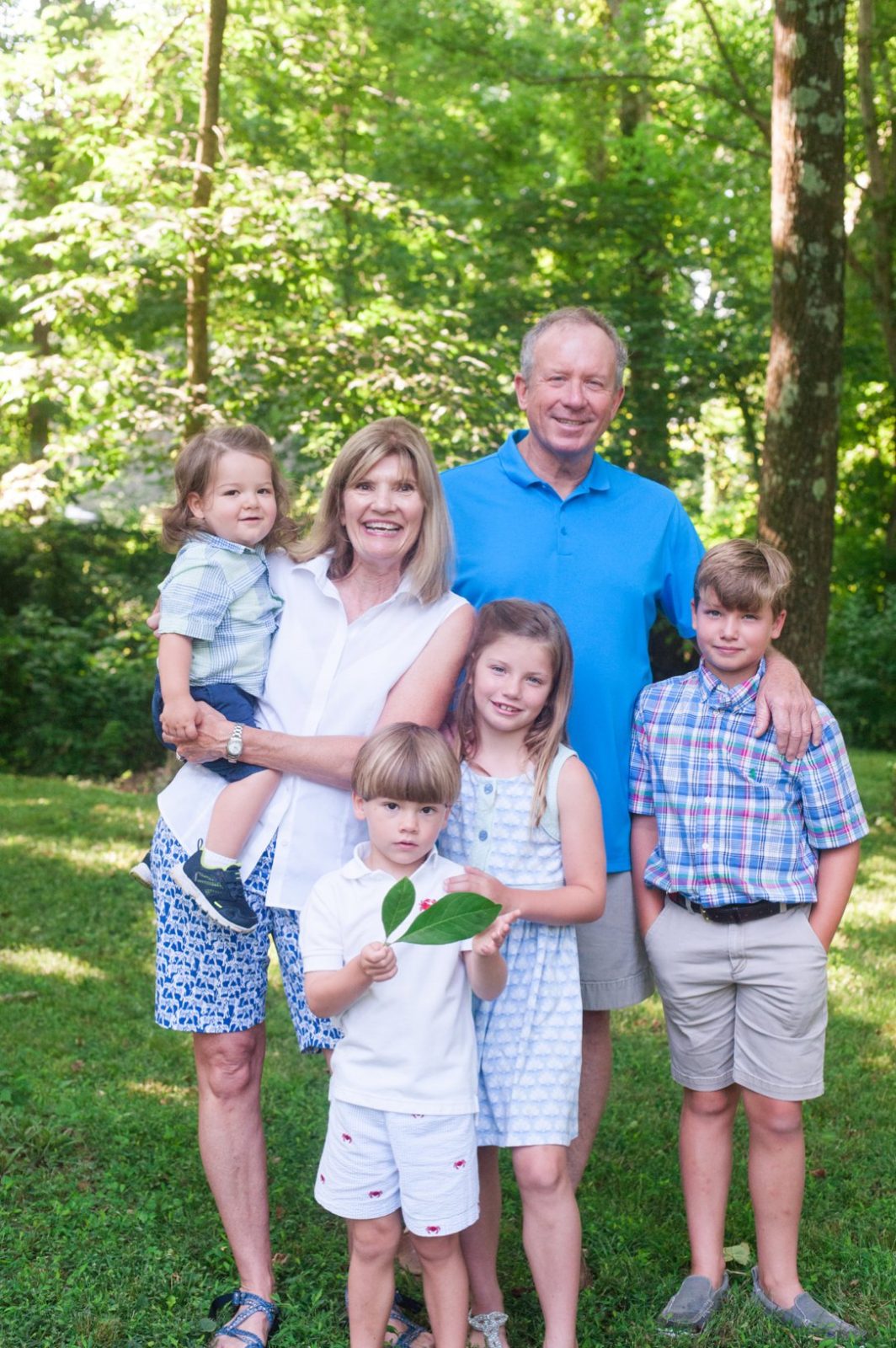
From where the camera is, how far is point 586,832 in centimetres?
261

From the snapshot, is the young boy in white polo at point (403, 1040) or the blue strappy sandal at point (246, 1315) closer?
the young boy in white polo at point (403, 1040)

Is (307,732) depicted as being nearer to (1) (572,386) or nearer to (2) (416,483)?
(2) (416,483)

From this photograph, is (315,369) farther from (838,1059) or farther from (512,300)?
(838,1059)

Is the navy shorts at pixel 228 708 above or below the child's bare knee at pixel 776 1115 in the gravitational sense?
above

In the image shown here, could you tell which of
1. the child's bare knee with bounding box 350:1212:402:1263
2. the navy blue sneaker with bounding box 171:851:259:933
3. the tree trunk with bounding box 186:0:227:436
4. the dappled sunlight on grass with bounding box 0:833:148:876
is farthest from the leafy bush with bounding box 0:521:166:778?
the child's bare knee with bounding box 350:1212:402:1263

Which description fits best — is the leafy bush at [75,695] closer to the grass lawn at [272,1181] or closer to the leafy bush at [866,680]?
the grass lawn at [272,1181]

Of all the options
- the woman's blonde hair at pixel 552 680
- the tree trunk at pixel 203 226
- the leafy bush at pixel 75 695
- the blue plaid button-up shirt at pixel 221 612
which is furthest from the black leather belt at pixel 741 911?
the leafy bush at pixel 75 695

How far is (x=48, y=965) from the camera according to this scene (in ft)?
18.0

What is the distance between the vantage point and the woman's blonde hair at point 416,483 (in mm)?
2613

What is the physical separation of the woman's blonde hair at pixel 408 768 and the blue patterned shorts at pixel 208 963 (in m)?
0.42

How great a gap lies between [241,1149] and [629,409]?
10027 mm

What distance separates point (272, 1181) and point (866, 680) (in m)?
10.6

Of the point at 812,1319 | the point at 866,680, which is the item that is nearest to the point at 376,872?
the point at 812,1319

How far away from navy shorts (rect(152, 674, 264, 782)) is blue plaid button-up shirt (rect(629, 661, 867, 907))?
923mm
